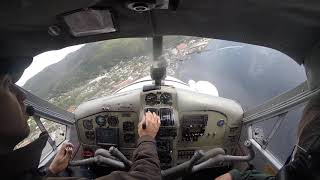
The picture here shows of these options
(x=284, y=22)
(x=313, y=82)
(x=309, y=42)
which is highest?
(x=284, y=22)

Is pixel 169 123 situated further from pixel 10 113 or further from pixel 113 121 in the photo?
pixel 10 113

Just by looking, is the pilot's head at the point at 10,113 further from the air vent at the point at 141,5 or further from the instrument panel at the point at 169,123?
the instrument panel at the point at 169,123

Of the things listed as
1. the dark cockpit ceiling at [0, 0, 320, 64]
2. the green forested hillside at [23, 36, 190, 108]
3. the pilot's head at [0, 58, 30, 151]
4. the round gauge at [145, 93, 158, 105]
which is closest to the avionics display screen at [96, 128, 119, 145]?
the round gauge at [145, 93, 158, 105]

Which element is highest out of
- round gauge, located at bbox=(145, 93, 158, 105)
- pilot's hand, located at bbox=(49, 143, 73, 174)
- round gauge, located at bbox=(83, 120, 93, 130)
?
round gauge, located at bbox=(145, 93, 158, 105)

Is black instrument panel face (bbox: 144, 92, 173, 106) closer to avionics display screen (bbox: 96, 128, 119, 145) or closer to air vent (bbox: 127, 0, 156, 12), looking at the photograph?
avionics display screen (bbox: 96, 128, 119, 145)

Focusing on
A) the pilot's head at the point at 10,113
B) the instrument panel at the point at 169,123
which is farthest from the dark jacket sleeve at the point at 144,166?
the instrument panel at the point at 169,123

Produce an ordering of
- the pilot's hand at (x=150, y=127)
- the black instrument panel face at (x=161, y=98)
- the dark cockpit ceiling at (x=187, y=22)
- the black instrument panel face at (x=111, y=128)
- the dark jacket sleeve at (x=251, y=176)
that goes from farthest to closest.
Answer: the black instrument panel face at (x=111, y=128), the black instrument panel face at (x=161, y=98), the pilot's hand at (x=150, y=127), the dark jacket sleeve at (x=251, y=176), the dark cockpit ceiling at (x=187, y=22)

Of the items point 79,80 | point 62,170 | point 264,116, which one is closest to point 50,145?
point 62,170

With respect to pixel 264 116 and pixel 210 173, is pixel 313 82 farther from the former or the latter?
pixel 210 173
